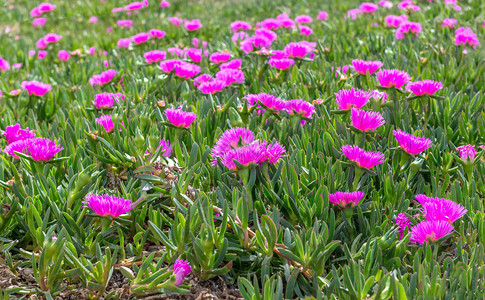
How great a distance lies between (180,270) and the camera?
1.10m

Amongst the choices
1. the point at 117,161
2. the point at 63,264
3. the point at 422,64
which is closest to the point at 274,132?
the point at 117,161

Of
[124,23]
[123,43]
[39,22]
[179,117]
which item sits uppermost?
[179,117]

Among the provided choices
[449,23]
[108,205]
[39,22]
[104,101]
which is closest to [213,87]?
[104,101]

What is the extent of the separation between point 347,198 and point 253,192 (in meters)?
0.27

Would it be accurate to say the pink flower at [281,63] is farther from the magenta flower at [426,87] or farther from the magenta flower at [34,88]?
the magenta flower at [34,88]

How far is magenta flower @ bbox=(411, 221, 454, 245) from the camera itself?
3.66 ft

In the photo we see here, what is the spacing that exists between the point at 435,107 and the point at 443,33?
1.53m

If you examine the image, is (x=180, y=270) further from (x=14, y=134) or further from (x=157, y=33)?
(x=157, y=33)

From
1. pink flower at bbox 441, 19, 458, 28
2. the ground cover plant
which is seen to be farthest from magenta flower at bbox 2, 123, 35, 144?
pink flower at bbox 441, 19, 458, 28

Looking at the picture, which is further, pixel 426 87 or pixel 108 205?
pixel 426 87

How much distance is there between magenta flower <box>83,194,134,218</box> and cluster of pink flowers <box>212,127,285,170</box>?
282mm

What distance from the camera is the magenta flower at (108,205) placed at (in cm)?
121

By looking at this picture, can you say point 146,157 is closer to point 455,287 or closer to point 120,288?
point 120,288

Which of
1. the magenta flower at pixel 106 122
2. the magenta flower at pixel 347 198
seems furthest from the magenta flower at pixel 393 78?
the magenta flower at pixel 106 122
